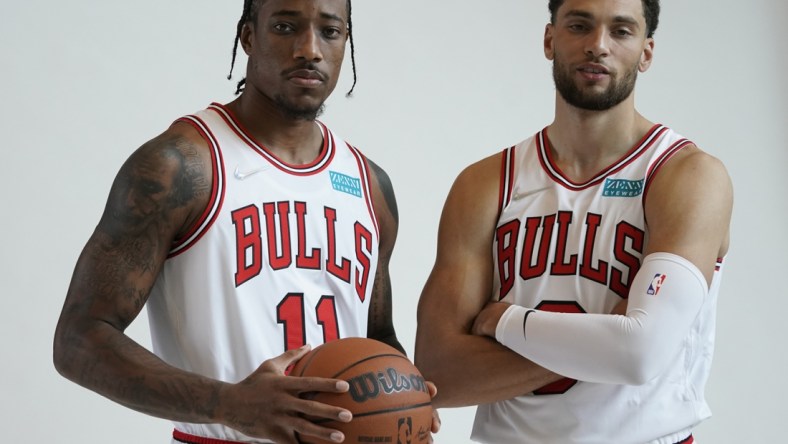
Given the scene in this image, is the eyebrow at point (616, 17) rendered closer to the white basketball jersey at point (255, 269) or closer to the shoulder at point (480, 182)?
the shoulder at point (480, 182)

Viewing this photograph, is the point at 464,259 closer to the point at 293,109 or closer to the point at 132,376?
the point at 293,109

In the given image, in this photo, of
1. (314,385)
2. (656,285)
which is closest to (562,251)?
(656,285)

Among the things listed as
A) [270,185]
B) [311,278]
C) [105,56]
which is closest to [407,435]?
[311,278]

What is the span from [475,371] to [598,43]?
77 centimetres

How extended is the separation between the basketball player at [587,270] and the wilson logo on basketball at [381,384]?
15.3 inches

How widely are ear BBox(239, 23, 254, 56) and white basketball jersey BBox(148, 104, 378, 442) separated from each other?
0.15 metres

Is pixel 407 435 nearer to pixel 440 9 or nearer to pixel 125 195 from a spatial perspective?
pixel 125 195

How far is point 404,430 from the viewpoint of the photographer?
1.78m

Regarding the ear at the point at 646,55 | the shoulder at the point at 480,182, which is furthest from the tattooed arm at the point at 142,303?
the ear at the point at 646,55

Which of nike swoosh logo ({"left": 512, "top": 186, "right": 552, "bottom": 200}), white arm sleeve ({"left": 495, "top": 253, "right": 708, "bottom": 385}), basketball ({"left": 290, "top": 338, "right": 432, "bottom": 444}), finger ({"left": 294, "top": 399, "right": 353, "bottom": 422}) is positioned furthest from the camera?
nike swoosh logo ({"left": 512, "top": 186, "right": 552, "bottom": 200})

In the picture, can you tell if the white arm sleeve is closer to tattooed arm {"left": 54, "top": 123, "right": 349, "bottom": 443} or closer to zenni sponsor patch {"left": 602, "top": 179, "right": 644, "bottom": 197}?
zenni sponsor patch {"left": 602, "top": 179, "right": 644, "bottom": 197}

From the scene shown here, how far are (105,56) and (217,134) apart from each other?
190 cm

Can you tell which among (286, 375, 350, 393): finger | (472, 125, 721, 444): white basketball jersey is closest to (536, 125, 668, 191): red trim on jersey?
(472, 125, 721, 444): white basketball jersey

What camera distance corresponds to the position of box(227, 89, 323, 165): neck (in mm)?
2271
